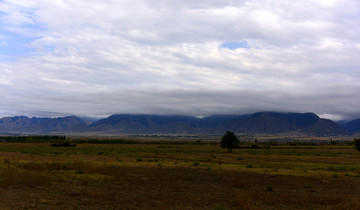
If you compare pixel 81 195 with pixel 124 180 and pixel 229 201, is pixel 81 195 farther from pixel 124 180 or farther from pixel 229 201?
pixel 229 201

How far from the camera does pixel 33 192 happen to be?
1661 cm

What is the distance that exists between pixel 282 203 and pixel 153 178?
1079cm

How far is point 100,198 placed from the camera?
1580 cm

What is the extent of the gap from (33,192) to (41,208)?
4.12 meters

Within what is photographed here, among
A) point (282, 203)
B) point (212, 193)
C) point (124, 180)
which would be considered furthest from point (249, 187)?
point (124, 180)

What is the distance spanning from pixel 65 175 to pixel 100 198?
845cm

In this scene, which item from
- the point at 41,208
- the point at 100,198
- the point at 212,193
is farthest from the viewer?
the point at 212,193

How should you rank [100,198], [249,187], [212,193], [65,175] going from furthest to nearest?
[65,175] < [249,187] < [212,193] < [100,198]

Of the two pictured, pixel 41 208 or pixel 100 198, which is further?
pixel 100 198

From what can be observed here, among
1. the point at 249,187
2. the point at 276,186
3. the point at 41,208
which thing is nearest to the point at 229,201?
the point at 249,187

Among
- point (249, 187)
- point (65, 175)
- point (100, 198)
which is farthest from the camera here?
point (65, 175)

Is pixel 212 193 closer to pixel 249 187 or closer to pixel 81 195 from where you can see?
pixel 249 187

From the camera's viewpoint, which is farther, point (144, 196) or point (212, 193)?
point (212, 193)

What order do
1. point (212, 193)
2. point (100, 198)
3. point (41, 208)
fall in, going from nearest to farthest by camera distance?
point (41, 208) → point (100, 198) → point (212, 193)
